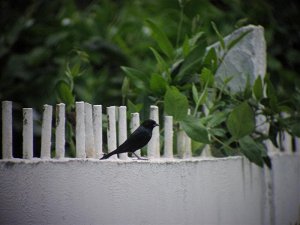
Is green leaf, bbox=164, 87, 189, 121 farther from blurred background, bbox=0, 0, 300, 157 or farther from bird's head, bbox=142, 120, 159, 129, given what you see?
blurred background, bbox=0, 0, 300, 157

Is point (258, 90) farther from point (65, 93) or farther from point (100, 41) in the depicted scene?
point (100, 41)

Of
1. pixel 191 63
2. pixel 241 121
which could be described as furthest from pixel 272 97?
pixel 191 63

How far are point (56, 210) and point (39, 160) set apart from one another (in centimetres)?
26

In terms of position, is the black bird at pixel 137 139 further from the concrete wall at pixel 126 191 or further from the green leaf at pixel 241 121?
the green leaf at pixel 241 121

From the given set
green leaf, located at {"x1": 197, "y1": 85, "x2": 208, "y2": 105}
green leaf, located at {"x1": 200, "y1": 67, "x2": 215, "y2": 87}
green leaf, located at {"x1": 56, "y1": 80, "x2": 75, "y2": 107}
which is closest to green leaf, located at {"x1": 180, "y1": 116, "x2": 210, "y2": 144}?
green leaf, located at {"x1": 197, "y1": 85, "x2": 208, "y2": 105}

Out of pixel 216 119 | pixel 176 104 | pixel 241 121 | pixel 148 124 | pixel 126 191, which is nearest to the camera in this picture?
pixel 126 191

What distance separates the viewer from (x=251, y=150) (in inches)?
129

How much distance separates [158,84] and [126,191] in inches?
38.1

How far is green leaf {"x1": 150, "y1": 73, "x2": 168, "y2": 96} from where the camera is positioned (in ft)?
10.7

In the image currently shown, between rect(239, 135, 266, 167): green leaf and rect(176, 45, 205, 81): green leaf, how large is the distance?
24.7 inches

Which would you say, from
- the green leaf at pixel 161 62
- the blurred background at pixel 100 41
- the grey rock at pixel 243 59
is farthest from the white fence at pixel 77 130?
the blurred background at pixel 100 41

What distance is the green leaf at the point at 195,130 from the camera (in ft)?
9.93

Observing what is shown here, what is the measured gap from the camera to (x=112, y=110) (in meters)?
2.68

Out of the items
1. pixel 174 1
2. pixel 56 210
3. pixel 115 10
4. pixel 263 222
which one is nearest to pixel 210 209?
pixel 263 222
